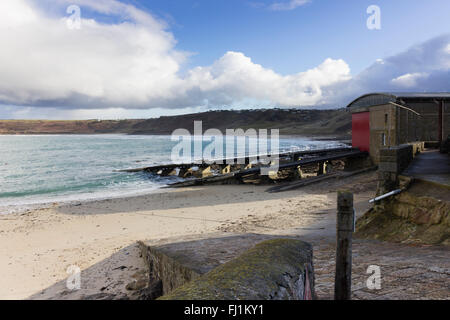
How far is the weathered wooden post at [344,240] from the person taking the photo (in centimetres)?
315

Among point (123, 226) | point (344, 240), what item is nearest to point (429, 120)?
point (123, 226)

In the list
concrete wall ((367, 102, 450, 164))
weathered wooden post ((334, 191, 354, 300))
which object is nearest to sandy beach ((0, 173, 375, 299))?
concrete wall ((367, 102, 450, 164))

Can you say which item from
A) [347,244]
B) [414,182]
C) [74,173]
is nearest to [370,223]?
[414,182]

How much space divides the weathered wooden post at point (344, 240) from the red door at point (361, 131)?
2416cm

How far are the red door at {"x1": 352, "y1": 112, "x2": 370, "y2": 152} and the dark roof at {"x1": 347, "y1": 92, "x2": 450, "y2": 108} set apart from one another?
94 centimetres

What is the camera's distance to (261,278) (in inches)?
89.5

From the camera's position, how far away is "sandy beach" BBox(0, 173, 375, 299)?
25.5 ft

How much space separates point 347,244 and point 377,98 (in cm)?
2318

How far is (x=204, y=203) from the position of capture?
17672mm

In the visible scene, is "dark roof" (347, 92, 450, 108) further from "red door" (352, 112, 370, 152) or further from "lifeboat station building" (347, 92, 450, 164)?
"red door" (352, 112, 370, 152)

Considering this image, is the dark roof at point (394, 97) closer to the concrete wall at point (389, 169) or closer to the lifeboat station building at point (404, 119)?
the lifeboat station building at point (404, 119)

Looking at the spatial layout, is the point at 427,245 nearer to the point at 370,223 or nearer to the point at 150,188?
the point at 370,223

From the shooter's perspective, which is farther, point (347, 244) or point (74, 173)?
point (74, 173)

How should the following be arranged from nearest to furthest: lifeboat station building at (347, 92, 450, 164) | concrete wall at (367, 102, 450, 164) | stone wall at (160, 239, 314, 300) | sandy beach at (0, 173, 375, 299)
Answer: stone wall at (160, 239, 314, 300) → sandy beach at (0, 173, 375, 299) → concrete wall at (367, 102, 450, 164) → lifeboat station building at (347, 92, 450, 164)
